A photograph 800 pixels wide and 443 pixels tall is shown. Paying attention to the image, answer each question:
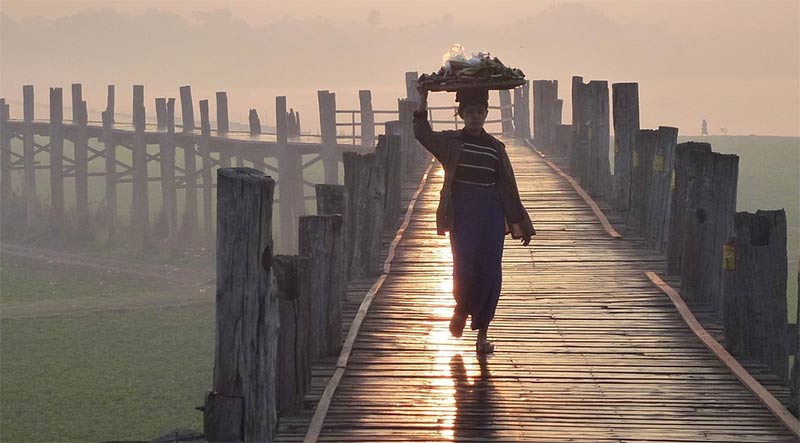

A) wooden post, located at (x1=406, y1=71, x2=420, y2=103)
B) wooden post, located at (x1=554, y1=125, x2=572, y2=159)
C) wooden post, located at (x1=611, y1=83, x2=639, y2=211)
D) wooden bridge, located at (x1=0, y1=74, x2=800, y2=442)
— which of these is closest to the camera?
wooden bridge, located at (x1=0, y1=74, x2=800, y2=442)

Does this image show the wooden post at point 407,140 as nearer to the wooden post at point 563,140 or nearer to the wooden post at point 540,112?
the wooden post at point 563,140

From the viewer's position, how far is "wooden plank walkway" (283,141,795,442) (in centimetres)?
607

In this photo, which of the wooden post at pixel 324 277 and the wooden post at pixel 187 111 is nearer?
the wooden post at pixel 324 277

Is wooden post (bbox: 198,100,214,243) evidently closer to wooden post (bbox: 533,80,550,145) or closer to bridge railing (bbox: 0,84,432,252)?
bridge railing (bbox: 0,84,432,252)

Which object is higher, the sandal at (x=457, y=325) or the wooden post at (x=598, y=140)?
the wooden post at (x=598, y=140)

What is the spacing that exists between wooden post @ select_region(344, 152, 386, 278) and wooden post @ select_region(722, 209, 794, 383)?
3.30 meters

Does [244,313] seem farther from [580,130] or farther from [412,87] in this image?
[412,87]

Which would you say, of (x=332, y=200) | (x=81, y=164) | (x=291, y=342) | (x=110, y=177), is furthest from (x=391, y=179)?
(x=81, y=164)

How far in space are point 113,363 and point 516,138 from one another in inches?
432

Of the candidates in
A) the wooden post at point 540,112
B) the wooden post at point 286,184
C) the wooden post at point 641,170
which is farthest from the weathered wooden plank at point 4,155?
the wooden post at point 641,170

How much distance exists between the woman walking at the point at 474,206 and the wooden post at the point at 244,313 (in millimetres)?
1669

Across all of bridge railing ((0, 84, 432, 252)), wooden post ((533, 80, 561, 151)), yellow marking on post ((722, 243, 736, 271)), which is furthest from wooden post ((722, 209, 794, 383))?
bridge railing ((0, 84, 432, 252))

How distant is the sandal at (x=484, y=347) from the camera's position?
7289 millimetres

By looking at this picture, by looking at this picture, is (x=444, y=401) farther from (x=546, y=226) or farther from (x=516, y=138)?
(x=516, y=138)
